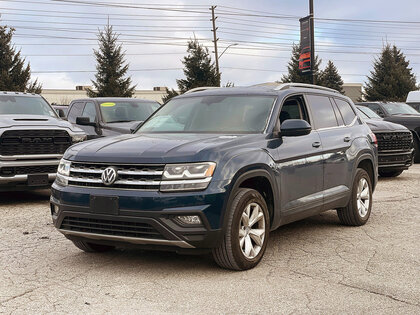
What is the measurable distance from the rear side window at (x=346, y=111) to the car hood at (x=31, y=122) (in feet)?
15.1

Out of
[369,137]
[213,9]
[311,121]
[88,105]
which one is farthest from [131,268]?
[213,9]

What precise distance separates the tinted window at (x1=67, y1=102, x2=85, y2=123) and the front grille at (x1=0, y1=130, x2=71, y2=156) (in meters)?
3.82

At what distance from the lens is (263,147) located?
526 centimetres

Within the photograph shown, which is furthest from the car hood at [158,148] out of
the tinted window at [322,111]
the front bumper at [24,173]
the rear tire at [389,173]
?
the rear tire at [389,173]

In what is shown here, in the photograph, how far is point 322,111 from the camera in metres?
6.68

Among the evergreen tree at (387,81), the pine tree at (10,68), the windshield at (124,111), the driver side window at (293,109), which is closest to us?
the driver side window at (293,109)

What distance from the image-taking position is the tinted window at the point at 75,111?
13000mm

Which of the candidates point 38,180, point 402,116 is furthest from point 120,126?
point 402,116

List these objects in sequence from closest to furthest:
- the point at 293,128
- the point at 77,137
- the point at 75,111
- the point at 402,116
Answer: the point at 293,128, the point at 77,137, the point at 75,111, the point at 402,116

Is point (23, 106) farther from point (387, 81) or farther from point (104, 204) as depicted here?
point (387, 81)

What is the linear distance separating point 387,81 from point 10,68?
3047 centimetres

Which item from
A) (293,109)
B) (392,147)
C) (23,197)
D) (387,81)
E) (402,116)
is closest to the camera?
(293,109)

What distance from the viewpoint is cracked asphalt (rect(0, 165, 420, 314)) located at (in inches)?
159

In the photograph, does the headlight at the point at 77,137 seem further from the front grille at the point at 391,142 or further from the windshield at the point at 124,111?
the front grille at the point at 391,142
